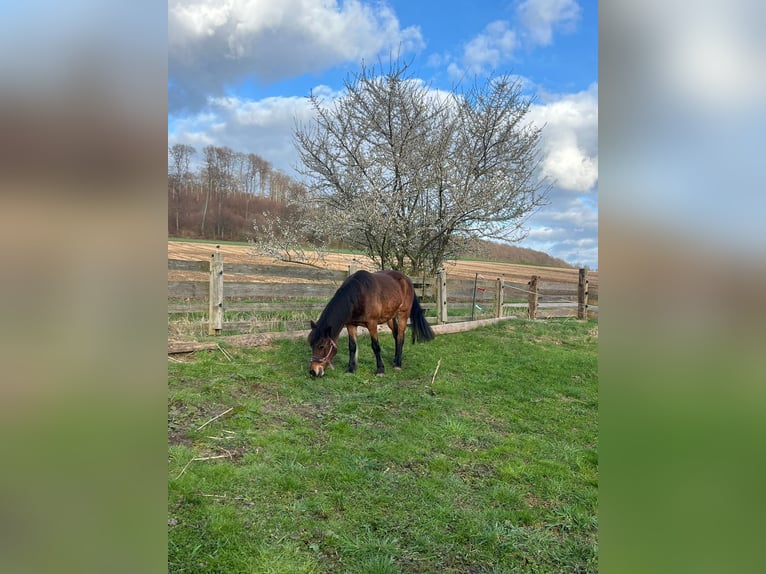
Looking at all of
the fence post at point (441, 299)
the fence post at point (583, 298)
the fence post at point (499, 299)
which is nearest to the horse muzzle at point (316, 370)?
the fence post at point (441, 299)

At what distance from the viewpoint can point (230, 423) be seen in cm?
381

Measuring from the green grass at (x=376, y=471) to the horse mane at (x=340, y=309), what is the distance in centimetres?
65

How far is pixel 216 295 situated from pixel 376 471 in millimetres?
4966

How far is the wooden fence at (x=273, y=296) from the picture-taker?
6.95 meters

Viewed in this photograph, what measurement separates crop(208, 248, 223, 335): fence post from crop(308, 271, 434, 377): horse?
7.12ft

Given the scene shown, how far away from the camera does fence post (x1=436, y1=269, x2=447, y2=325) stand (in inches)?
391
